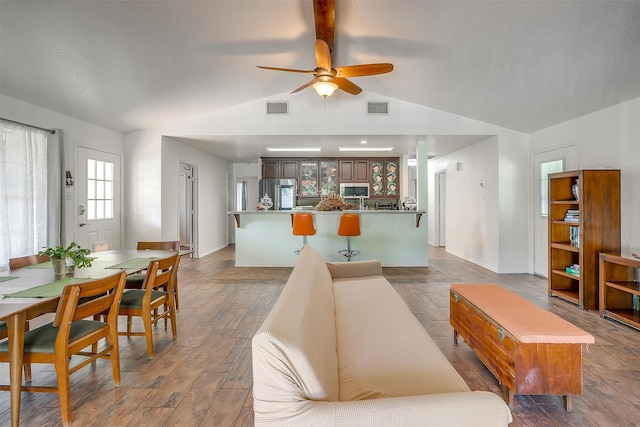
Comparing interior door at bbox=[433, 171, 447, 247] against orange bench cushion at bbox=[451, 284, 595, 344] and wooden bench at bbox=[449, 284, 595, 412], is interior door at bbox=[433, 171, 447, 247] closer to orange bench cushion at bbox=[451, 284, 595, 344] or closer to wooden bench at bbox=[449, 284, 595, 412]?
orange bench cushion at bbox=[451, 284, 595, 344]

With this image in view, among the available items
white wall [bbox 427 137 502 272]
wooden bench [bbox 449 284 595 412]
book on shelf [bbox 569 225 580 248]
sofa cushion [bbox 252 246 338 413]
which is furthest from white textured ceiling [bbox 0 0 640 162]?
sofa cushion [bbox 252 246 338 413]

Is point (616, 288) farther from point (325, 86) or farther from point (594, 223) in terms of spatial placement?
point (325, 86)

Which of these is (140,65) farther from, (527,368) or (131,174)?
(527,368)

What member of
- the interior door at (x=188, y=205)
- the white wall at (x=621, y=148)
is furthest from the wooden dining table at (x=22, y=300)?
the white wall at (x=621, y=148)

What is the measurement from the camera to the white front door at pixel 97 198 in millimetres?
4582

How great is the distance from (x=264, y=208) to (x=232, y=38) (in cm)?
335

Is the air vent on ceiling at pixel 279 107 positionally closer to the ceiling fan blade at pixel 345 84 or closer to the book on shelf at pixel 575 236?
the ceiling fan blade at pixel 345 84

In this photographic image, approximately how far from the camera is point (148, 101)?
4473 millimetres

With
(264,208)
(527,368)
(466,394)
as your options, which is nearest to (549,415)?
(527,368)

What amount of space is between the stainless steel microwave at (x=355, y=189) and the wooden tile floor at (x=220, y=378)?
437 centimetres

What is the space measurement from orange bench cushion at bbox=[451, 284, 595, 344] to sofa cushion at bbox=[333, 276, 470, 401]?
494mm

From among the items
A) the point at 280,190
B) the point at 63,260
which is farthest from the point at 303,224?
the point at 63,260

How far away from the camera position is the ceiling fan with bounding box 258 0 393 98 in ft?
9.16

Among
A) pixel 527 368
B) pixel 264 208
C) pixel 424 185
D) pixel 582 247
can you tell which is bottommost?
pixel 527 368
